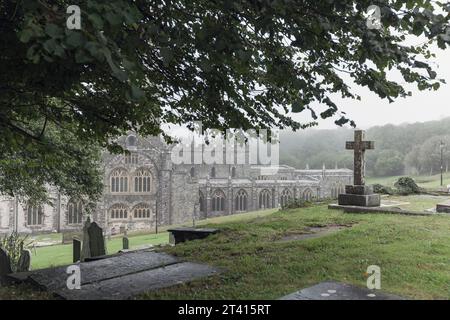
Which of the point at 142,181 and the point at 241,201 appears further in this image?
the point at 241,201

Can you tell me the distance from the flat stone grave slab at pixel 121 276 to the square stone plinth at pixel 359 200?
8584mm

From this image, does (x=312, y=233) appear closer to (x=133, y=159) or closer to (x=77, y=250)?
(x=77, y=250)

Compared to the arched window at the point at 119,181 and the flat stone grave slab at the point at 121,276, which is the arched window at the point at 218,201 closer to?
the arched window at the point at 119,181

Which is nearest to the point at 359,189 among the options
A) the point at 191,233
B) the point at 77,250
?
the point at 191,233

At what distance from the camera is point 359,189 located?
44.2ft

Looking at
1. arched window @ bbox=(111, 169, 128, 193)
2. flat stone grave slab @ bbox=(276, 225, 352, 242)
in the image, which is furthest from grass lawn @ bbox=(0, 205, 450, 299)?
arched window @ bbox=(111, 169, 128, 193)

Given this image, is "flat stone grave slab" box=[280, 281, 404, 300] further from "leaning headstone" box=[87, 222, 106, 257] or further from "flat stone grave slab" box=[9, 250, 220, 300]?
"leaning headstone" box=[87, 222, 106, 257]

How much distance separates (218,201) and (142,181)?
1274 cm

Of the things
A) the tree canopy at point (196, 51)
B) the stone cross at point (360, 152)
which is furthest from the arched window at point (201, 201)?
the tree canopy at point (196, 51)

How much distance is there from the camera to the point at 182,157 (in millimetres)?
67250

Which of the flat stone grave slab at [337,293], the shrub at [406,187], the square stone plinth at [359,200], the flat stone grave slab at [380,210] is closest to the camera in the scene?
the flat stone grave slab at [337,293]

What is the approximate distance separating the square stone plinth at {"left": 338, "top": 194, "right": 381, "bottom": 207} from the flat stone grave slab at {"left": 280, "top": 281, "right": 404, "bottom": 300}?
359 inches

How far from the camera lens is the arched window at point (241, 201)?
59.6 metres
